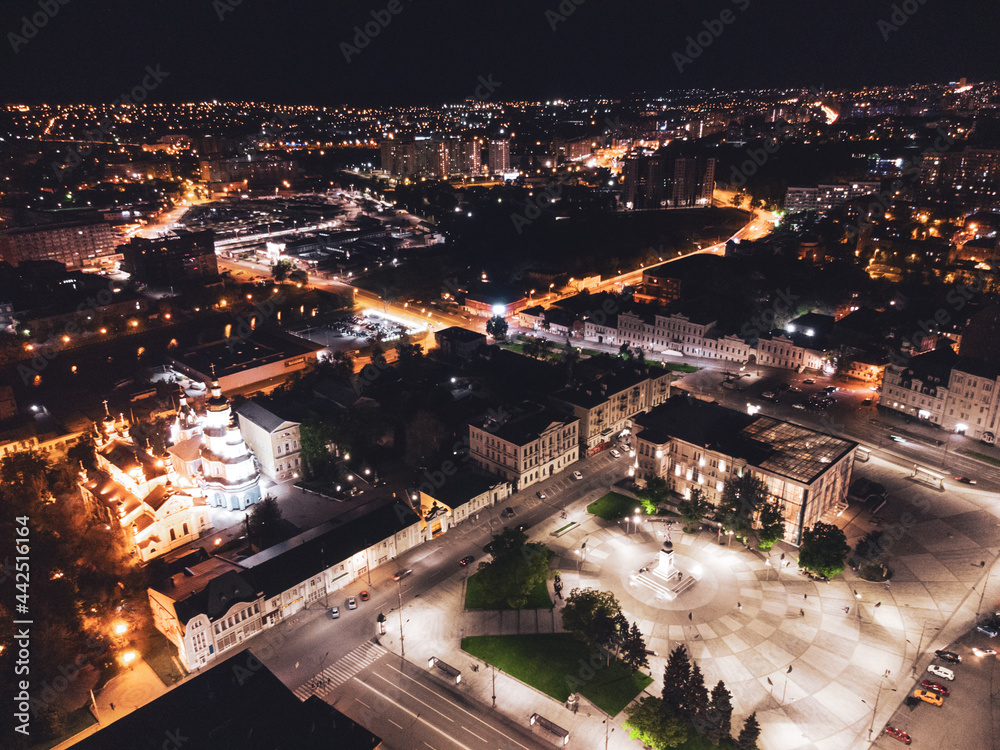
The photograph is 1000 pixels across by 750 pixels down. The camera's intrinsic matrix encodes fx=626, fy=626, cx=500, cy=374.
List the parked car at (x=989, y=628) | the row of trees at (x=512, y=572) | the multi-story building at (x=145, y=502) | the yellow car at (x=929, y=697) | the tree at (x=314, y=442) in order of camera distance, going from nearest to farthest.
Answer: the yellow car at (x=929, y=697)
the parked car at (x=989, y=628)
the row of trees at (x=512, y=572)
the multi-story building at (x=145, y=502)
the tree at (x=314, y=442)

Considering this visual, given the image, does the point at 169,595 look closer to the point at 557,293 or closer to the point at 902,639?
the point at 902,639

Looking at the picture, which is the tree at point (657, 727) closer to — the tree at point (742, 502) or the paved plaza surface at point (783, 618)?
the paved plaza surface at point (783, 618)

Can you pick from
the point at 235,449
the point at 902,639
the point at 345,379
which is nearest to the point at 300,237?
the point at 345,379

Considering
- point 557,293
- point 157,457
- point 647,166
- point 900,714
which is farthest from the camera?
point 647,166

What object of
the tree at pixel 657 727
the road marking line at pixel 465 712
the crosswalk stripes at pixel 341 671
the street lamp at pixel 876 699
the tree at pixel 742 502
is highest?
the tree at pixel 742 502

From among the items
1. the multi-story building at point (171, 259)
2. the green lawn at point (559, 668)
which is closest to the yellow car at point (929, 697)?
the green lawn at point (559, 668)

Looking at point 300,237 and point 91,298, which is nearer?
point 91,298
